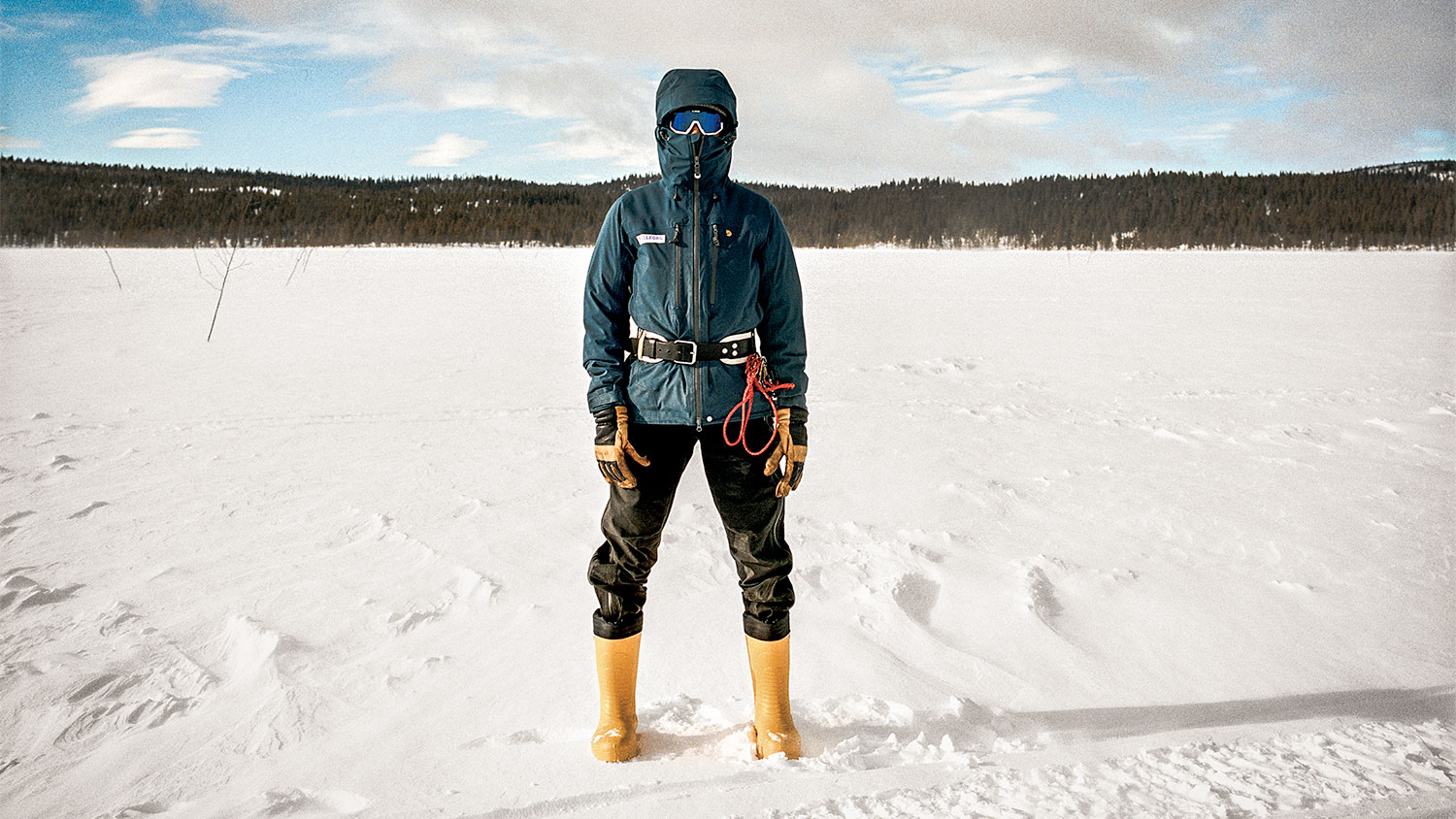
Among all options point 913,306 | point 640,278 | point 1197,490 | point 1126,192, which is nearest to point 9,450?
point 640,278

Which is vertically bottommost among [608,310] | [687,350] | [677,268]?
[687,350]

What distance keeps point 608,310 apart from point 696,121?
550 millimetres

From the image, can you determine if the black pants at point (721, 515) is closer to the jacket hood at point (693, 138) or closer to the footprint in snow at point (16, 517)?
the jacket hood at point (693, 138)

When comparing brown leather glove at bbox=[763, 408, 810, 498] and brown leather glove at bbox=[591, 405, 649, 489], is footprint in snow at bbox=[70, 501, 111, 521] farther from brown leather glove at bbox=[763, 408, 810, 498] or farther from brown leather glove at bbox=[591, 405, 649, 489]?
brown leather glove at bbox=[763, 408, 810, 498]

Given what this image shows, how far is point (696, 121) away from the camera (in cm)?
205

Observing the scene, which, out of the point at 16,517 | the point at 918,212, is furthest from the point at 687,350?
the point at 918,212

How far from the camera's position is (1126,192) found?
7075cm

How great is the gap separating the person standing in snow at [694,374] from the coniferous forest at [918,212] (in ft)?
181

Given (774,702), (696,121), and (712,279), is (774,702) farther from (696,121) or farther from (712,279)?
(696,121)

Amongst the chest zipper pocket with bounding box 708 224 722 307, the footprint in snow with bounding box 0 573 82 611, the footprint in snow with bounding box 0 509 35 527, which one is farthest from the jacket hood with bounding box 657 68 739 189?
the footprint in snow with bounding box 0 509 35 527

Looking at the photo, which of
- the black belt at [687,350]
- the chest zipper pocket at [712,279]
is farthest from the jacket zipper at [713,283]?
the black belt at [687,350]

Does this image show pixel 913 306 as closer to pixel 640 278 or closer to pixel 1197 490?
pixel 1197 490

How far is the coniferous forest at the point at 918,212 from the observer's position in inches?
2208

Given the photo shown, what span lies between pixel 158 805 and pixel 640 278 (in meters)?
1.88
